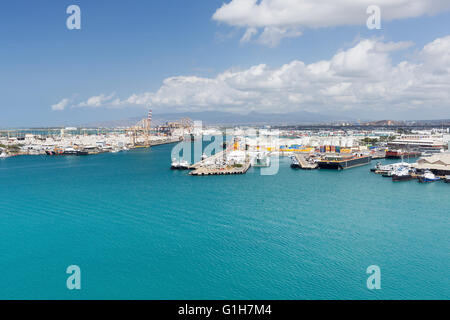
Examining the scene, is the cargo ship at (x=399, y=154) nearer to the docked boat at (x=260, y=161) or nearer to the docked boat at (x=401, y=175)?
the docked boat at (x=401, y=175)

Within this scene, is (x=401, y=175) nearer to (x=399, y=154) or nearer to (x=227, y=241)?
(x=399, y=154)

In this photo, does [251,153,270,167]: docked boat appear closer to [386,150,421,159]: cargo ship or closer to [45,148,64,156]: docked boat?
[386,150,421,159]: cargo ship

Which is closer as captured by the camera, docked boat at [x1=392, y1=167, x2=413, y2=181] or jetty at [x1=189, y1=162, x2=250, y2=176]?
docked boat at [x1=392, y1=167, x2=413, y2=181]

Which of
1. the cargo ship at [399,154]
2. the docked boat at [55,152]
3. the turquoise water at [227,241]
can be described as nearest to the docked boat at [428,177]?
the turquoise water at [227,241]

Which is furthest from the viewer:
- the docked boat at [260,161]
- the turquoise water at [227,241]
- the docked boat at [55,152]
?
the docked boat at [55,152]

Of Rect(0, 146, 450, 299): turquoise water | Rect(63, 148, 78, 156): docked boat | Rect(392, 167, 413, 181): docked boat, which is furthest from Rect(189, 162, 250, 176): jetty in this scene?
Rect(63, 148, 78, 156): docked boat

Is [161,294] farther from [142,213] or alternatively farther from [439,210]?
[439,210]

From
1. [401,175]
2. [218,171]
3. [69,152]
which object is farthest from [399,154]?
[69,152]

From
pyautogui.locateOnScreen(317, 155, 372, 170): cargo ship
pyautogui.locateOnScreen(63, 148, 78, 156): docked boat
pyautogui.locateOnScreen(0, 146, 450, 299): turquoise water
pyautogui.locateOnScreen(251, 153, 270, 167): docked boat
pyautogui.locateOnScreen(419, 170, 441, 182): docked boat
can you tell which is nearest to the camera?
pyautogui.locateOnScreen(0, 146, 450, 299): turquoise water
